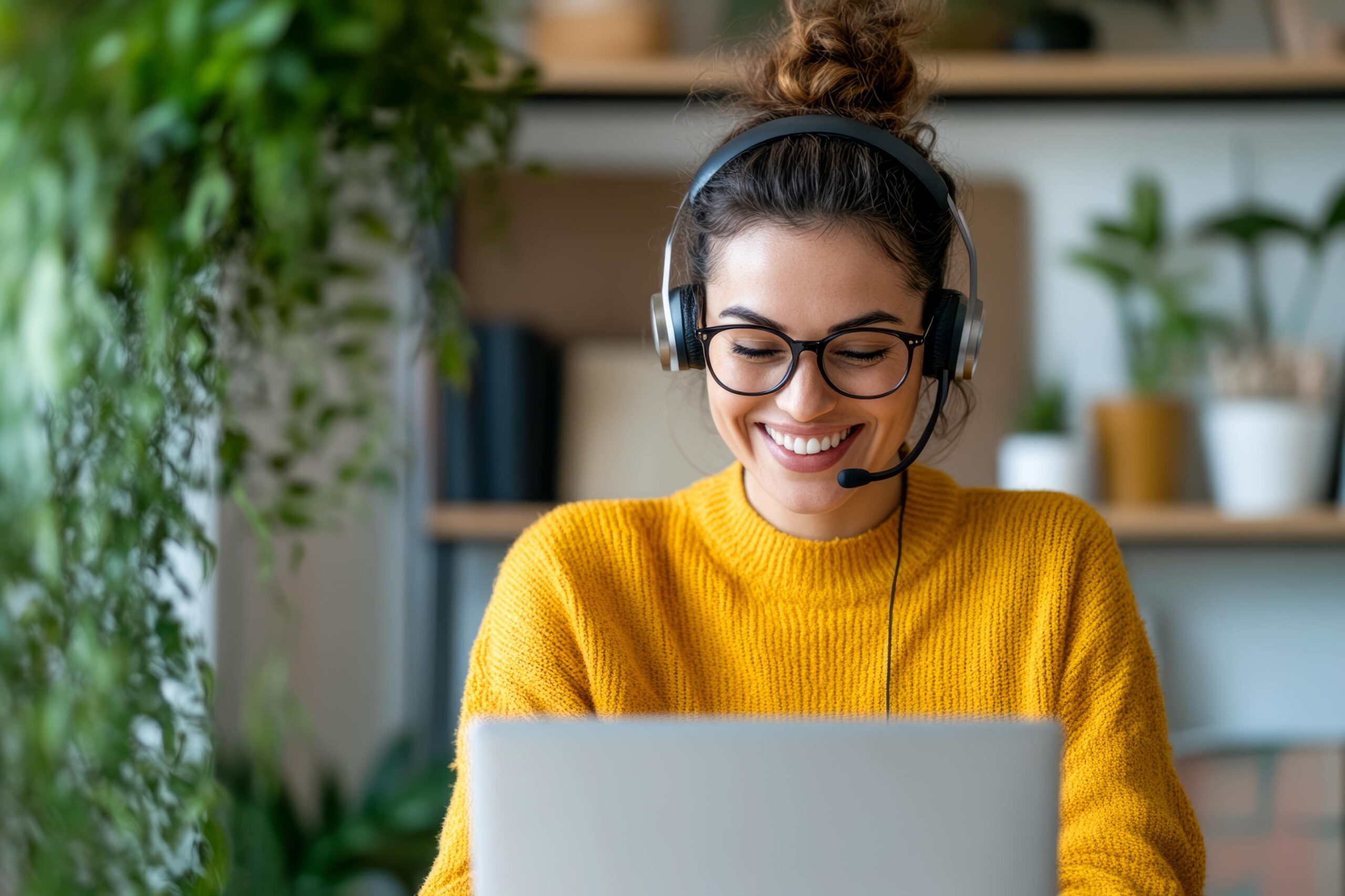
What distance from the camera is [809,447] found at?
118 cm

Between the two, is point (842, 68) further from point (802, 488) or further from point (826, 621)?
point (826, 621)

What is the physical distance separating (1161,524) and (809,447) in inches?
43.6

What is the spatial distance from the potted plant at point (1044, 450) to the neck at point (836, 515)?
87cm

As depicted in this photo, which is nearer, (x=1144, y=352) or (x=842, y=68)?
(x=842, y=68)

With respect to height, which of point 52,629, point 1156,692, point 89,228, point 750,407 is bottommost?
point 1156,692

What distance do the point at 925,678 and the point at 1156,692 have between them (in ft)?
0.68

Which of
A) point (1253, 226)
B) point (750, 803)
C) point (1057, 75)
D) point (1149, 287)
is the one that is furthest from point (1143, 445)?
point (750, 803)

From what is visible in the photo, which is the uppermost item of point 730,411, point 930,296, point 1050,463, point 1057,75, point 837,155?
point 1057,75

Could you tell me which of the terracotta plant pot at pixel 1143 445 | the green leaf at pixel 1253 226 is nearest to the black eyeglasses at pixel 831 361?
the terracotta plant pot at pixel 1143 445

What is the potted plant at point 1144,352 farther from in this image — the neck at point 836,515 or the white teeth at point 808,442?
the white teeth at point 808,442

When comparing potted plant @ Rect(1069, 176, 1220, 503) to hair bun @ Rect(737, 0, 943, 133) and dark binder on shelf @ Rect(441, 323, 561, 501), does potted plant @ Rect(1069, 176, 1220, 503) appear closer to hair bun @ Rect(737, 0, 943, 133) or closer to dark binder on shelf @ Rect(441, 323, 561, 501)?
dark binder on shelf @ Rect(441, 323, 561, 501)

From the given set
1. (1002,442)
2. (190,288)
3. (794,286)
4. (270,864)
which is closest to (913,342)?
(794,286)

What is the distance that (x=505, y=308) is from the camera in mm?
2270

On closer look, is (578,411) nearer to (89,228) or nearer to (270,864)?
(270,864)
